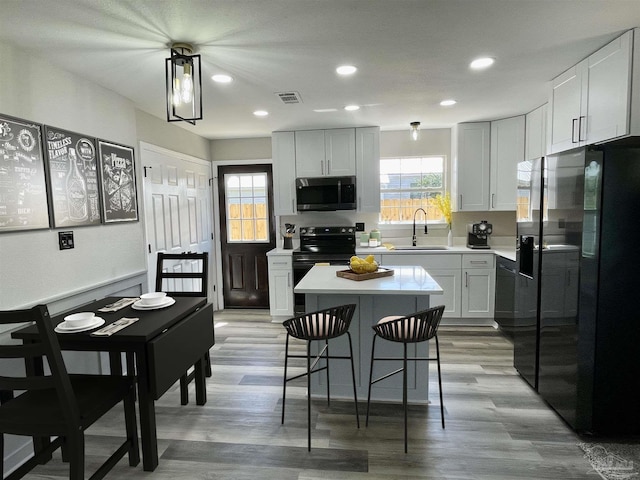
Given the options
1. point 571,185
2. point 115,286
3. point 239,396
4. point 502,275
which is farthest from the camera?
point 502,275

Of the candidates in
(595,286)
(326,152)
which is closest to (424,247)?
(326,152)

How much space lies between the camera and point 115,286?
300cm

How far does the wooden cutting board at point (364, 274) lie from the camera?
8.72 feet

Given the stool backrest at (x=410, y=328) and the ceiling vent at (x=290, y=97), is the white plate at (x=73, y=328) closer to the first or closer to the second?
the stool backrest at (x=410, y=328)

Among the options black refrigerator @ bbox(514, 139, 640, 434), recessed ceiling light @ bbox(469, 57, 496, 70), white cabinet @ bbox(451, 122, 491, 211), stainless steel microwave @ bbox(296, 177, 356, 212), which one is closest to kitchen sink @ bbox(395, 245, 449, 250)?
white cabinet @ bbox(451, 122, 491, 211)

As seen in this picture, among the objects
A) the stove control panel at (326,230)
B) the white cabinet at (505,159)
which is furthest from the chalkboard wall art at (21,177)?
the white cabinet at (505,159)

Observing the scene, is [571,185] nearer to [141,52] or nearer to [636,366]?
[636,366]

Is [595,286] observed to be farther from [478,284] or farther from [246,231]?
[246,231]

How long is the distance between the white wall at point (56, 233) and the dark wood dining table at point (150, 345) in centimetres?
26

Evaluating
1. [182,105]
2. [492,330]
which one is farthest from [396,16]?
[492,330]

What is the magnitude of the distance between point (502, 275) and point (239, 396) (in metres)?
2.91

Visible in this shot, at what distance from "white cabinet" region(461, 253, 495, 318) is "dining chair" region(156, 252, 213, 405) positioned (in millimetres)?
2864

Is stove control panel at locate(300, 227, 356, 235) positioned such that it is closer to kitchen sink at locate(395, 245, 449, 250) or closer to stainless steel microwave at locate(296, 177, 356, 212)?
stainless steel microwave at locate(296, 177, 356, 212)

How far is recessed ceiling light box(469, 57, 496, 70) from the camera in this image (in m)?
2.46
